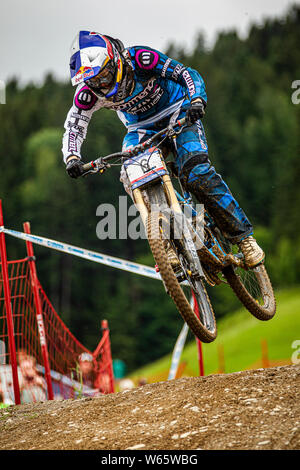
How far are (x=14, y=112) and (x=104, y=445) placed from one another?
49.8 meters

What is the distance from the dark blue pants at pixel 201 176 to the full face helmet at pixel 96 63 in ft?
2.28

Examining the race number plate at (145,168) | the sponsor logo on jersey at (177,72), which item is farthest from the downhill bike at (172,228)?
the sponsor logo on jersey at (177,72)

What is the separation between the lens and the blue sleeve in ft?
17.7

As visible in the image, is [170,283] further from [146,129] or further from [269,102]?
[269,102]

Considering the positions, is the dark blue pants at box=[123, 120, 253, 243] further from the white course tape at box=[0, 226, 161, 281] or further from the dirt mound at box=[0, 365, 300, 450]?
the dirt mound at box=[0, 365, 300, 450]

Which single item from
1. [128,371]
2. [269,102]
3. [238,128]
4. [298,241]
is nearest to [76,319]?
[128,371]

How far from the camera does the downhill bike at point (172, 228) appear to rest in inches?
187

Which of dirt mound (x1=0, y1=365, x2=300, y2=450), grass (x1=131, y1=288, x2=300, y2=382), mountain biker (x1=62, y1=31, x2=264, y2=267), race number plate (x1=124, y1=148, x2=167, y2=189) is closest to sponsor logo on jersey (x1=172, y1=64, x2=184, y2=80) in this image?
mountain biker (x1=62, y1=31, x2=264, y2=267)

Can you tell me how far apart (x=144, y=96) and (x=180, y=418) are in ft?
10.1

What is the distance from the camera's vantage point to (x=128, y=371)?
42000 mm

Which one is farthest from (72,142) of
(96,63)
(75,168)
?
(96,63)

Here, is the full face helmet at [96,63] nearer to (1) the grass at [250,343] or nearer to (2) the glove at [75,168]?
(2) the glove at [75,168]

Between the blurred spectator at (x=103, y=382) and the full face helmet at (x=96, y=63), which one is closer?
the full face helmet at (x=96, y=63)

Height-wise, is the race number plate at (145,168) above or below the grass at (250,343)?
above
